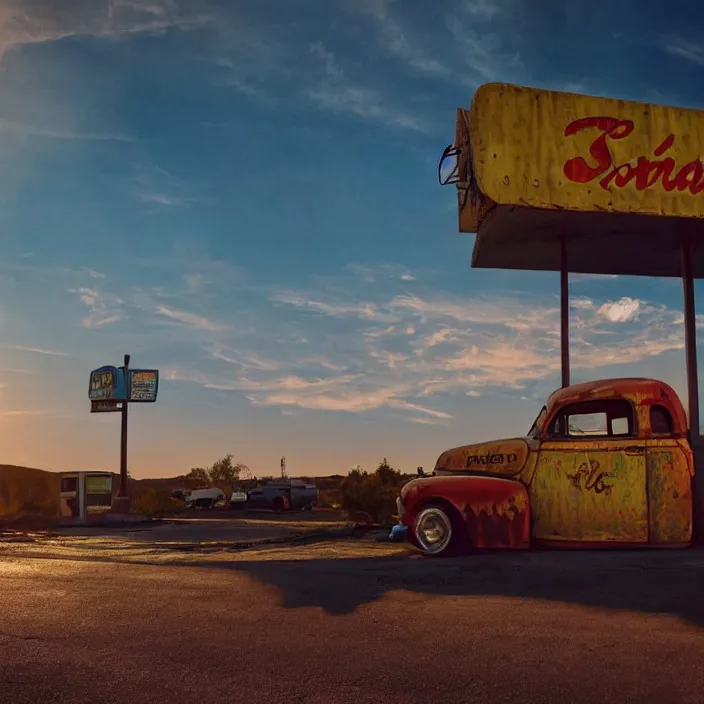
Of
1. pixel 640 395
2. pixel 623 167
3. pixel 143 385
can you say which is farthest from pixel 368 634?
pixel 143 385

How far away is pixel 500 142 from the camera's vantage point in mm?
16891

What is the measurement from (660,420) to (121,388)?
39.2 meters

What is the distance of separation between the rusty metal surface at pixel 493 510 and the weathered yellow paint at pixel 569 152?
23.2ft

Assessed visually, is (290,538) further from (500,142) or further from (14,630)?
(14,630)

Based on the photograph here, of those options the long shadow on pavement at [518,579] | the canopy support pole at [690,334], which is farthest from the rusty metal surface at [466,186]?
the long shadow on pavement at [518,579]

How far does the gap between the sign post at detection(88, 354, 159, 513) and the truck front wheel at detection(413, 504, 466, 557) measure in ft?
114

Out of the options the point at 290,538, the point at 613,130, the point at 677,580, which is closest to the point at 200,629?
the point at 677,580

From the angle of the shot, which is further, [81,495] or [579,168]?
[81,495]

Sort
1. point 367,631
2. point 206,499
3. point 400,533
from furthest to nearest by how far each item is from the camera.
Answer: point 206,499
point 400,533
point 367,631

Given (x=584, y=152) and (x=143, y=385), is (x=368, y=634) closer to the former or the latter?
(x=584, y=152)

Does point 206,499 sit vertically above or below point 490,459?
below

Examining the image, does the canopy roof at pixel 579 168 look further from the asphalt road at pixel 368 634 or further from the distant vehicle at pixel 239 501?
the distant vehicle at pixel 239 501

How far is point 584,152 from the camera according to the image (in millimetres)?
17156

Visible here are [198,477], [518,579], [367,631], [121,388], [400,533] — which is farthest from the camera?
[198,477]
